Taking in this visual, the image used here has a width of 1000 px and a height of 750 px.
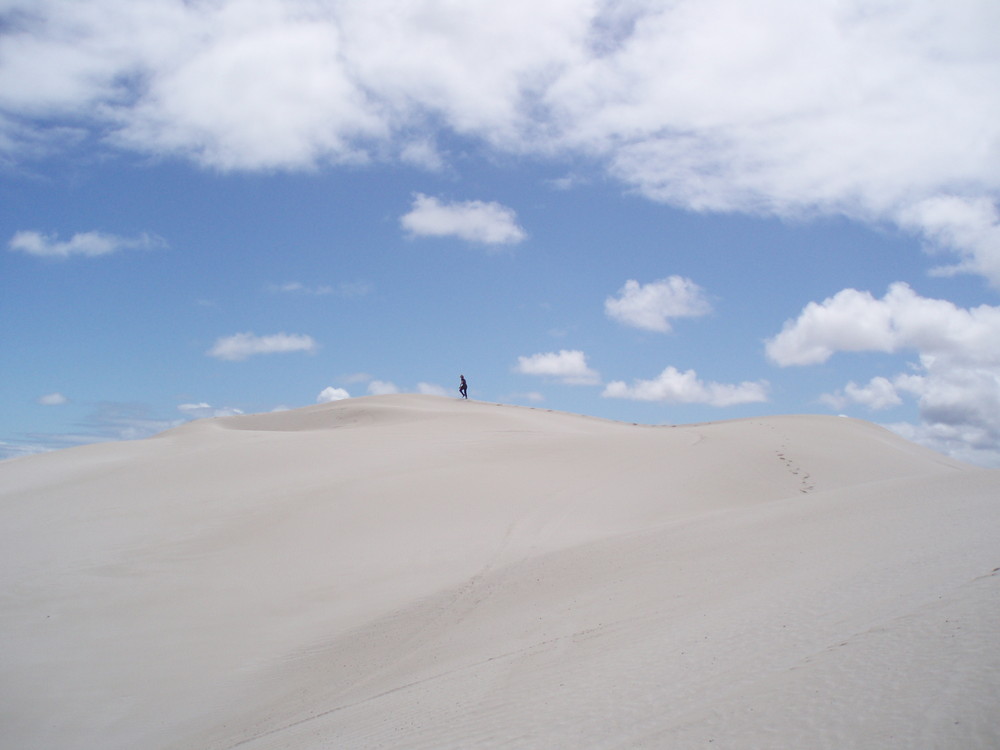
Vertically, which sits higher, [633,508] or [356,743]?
[633,508]

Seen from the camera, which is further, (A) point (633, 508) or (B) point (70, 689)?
(A) point (633, 508)

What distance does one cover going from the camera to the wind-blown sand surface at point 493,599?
4.82 meters

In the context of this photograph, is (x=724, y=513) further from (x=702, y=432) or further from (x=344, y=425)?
(x=344, y=425)

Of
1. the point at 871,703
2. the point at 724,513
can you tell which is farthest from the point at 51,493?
the point at 871,703

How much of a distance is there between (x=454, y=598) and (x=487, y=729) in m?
5.44

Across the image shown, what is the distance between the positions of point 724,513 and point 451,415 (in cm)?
1466

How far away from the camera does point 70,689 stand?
29.0ft

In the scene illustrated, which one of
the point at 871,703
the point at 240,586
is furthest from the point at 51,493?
the point at 871,703

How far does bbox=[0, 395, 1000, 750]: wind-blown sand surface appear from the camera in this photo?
4.82 m

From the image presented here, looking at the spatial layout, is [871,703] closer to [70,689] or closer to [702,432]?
[70,689]

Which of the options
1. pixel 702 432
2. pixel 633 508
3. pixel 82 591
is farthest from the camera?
pixel 702 432

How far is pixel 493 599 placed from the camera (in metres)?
10.4

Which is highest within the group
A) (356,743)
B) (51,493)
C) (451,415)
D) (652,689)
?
(451,415)

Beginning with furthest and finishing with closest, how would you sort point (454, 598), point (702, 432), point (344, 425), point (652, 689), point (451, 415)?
1. point (344, 425)
2. point (451, 415)
3. point (702, 432)
4. point (454, 598)
5. point (652, 689)
